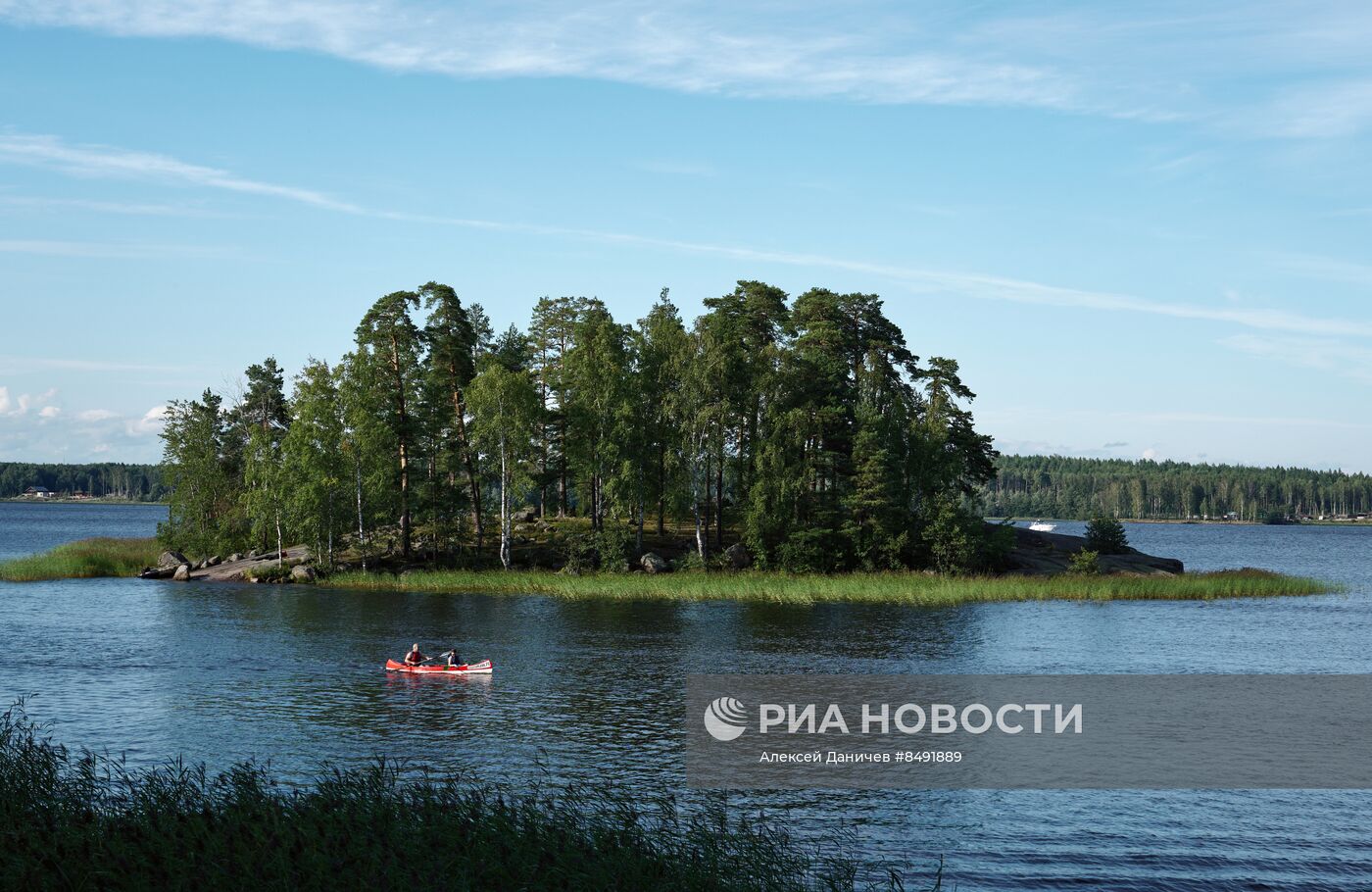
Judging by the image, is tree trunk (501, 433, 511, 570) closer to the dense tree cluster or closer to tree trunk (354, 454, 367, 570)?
the dense tree cluster

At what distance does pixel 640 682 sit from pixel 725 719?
6001mm

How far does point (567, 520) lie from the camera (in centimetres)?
8906

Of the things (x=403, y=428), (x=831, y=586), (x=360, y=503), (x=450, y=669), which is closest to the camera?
(x=450, y=669)

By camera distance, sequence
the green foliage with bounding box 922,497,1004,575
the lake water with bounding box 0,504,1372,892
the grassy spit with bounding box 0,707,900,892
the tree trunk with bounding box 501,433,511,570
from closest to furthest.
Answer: the grassy spit with bounding box 0,707,900,892
the lake water with bounding box 0,504,1372,892
the tree trunk with bounding box 501,433,511,570
the green foliage with bounding box 922,497,1004,575

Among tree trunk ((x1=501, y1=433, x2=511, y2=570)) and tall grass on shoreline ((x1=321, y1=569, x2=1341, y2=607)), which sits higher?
tree trunk ((x1=501, y1=433, x2=511, y2=570))

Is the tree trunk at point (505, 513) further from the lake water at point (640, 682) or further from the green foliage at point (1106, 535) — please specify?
the green foliage at point (1106, 535)

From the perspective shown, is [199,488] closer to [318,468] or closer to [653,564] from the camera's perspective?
[318,468]

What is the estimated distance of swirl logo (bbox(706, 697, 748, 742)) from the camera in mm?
32312

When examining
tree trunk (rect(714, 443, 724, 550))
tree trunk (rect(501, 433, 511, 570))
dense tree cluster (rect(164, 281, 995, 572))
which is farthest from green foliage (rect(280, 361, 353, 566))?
tree trunk (rect(714, 443, 724, 550))

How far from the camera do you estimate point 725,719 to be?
113 feet

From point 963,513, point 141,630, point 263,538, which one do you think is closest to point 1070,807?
point 141,630

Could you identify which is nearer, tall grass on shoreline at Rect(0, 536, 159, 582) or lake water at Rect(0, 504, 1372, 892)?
A: lake water at Rect(0, 504, 1372, 892)

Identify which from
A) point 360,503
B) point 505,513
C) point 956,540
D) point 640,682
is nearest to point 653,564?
point 505,513

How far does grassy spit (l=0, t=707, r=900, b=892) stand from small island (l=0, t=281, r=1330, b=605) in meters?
52.6
